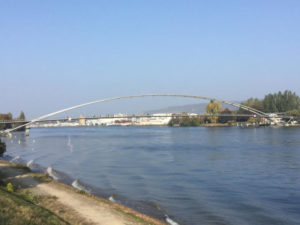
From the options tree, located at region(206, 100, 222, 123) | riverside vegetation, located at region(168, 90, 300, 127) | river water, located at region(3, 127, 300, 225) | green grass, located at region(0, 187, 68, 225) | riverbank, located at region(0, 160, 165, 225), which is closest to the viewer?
green grass, located at region(0, 187, 68, 225)

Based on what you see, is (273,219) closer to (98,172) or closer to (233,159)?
(98,172)

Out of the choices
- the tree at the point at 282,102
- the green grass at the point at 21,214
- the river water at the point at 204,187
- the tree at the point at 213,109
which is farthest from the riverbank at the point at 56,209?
the tree at the point at 213,109

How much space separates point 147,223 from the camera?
11.4 meters

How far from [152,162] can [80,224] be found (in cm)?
2260

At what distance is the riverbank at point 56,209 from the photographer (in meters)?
9.16

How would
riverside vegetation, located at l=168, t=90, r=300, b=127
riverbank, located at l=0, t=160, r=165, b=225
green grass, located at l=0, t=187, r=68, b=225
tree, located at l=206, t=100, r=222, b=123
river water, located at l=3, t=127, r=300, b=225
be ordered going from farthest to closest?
tree, located at l=206, t=100, r=222, b=123
riverside vegetation, located at l=168, t=90, r=300, b=127
river water, located at l=3, t=127, r=300, b=225
riverbank, located at l=0, t=160, r=165, b=225
green grass, located at l=0, t=187, r=68, b=225

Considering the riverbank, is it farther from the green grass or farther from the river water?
the river water

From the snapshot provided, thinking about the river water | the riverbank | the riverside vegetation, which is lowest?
the river water

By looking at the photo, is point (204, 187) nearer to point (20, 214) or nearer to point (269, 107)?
point (20, 214)

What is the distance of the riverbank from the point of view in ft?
30.0

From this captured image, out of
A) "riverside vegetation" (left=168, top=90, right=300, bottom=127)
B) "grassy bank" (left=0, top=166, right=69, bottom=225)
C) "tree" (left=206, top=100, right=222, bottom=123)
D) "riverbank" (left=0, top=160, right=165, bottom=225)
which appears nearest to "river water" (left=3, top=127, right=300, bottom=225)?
"riverbank" (left=0, top=160, right=165, bottom=225)

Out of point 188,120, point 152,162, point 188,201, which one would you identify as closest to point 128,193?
point 188,201

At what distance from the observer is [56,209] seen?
11914mm

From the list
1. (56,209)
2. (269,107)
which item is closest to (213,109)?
(269,107)
